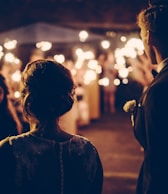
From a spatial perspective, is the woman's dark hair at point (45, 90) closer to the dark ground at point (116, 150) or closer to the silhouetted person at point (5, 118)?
the silhouetted person at point (5, 118)

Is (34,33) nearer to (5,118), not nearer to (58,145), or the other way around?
(5,118)

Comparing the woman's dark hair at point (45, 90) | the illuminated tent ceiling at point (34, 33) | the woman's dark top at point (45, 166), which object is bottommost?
the woman's dark top at point (45, 166)

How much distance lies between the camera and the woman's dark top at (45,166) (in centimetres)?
244

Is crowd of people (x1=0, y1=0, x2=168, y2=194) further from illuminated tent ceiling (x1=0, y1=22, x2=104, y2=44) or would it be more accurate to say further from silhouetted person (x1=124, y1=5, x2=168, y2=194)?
illuminated tent ceiling (x1=0, y1=22, x2=104, y2=44)

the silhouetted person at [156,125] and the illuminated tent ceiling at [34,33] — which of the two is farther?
the illuminated tent ceiling at [34,33]

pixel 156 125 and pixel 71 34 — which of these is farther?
pixel 71 34

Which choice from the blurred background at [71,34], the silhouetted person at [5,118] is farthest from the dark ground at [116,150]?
the silhouetted person at [5,118]

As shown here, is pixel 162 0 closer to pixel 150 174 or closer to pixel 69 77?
pixel 69 77

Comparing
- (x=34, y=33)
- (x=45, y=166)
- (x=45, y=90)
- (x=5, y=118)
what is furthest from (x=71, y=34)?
(x=45, y=166)

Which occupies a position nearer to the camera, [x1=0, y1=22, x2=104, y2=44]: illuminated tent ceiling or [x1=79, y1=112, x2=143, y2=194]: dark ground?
[x1=79, y1=112, x2=143, y2=194]: dark ground

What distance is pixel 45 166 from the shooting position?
8.20 ft

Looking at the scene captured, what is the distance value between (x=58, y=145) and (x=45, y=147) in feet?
0.25

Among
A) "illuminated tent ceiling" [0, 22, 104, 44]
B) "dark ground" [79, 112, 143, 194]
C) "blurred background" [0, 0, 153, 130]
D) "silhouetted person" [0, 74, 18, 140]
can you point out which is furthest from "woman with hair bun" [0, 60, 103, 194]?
"illuminated tent ceiling" [0, 22, 104, 44]

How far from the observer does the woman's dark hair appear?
2.51m
